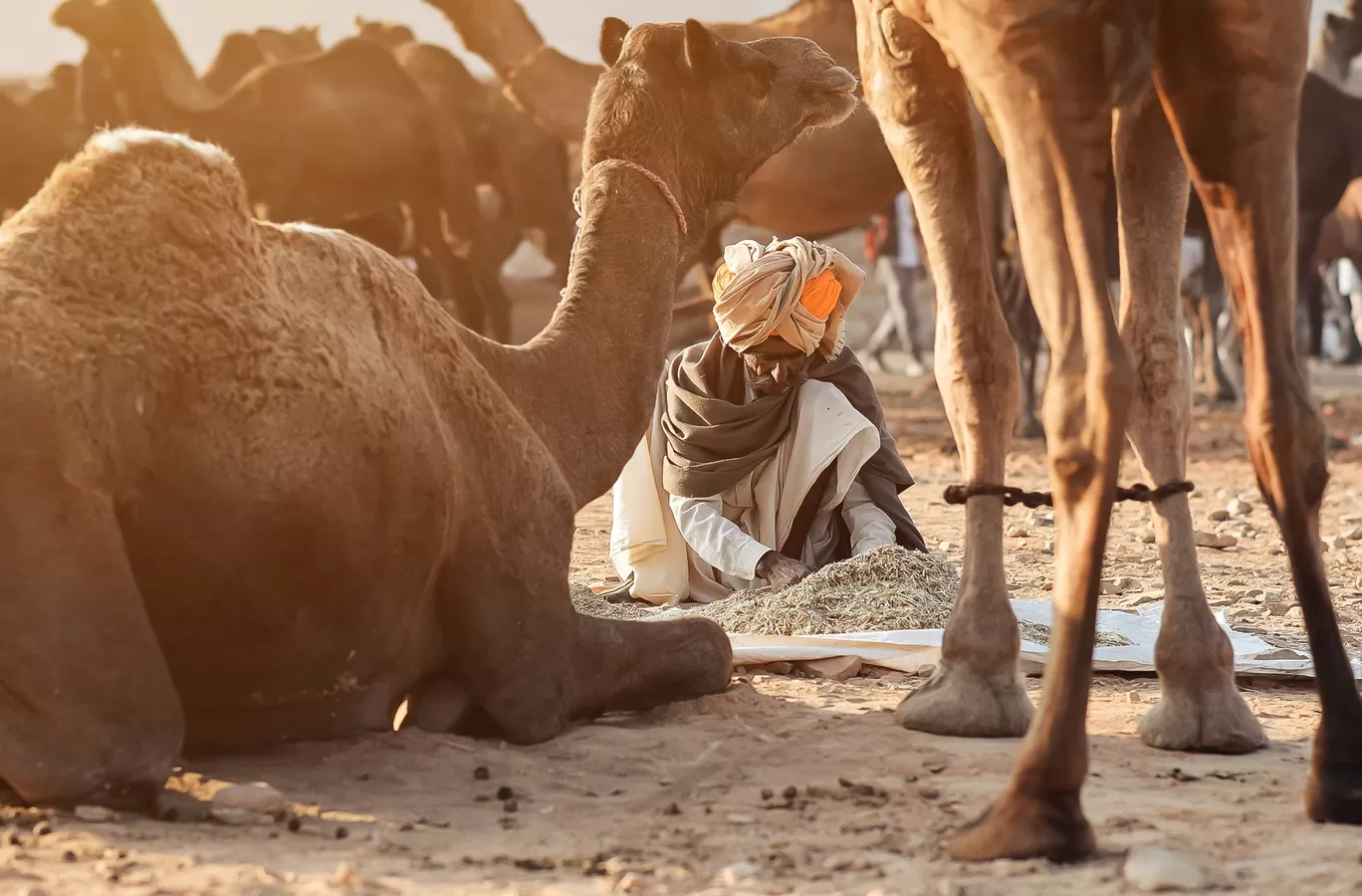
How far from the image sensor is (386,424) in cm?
368

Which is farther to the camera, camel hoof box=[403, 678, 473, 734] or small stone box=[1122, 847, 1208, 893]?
camel hoof box=[403, 678, 473, 734]

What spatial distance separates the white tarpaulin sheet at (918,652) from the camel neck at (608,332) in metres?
0.86

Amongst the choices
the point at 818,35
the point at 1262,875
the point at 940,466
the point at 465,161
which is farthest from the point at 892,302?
the point at 1262,875

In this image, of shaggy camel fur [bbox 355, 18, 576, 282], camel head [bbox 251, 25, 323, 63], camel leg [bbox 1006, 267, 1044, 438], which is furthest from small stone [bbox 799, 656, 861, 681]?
camel head [bbox 251, 25, 323, 63]

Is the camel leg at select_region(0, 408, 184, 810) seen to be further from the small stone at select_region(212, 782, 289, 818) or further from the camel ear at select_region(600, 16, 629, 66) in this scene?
the camel ear at select_region(600, 16, 629, 66)

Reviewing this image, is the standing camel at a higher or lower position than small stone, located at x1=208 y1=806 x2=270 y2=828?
higher

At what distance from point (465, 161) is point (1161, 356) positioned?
13.3 metres

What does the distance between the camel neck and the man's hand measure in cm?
159

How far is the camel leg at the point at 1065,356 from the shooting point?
9.62 ft

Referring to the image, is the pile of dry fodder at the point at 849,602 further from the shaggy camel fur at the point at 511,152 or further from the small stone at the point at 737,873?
the shaggy camel fur at the point at 511,152

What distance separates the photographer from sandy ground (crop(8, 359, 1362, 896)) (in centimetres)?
286

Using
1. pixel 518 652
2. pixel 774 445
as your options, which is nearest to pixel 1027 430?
pixel 774 445

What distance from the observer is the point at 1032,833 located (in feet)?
9.53

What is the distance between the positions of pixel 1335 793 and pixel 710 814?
1.12 meters
